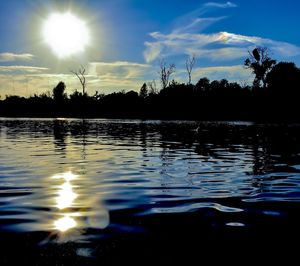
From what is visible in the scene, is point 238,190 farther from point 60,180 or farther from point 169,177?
point 60,180

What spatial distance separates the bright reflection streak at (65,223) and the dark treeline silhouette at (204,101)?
7979 cm

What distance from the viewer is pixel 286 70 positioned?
289 ft

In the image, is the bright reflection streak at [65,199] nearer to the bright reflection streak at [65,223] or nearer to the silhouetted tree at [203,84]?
the bright reflection streak at [65,223]

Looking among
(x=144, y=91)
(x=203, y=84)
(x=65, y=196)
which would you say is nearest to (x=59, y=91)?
(x=144, y=91)

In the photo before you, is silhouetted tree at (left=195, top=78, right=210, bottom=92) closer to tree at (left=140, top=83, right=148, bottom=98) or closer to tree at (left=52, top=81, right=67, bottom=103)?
tree at (left=140, top=83, right=148, bottom=98)

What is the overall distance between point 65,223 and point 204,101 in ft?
326

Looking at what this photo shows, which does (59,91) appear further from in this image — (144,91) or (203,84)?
(203,84)

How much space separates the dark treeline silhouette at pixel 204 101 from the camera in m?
87.0

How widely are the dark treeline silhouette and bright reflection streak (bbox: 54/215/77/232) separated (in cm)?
7979

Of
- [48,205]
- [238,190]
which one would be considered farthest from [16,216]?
[238,190]

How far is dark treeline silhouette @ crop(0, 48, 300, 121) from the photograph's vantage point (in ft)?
285

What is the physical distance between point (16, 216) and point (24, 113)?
480 ft

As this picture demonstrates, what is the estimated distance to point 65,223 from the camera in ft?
22.8

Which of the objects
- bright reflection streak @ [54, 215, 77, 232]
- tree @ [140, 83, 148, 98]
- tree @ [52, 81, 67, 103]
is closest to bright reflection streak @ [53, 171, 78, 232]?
bright reflection streak @ [54, 215, 77, 232]
